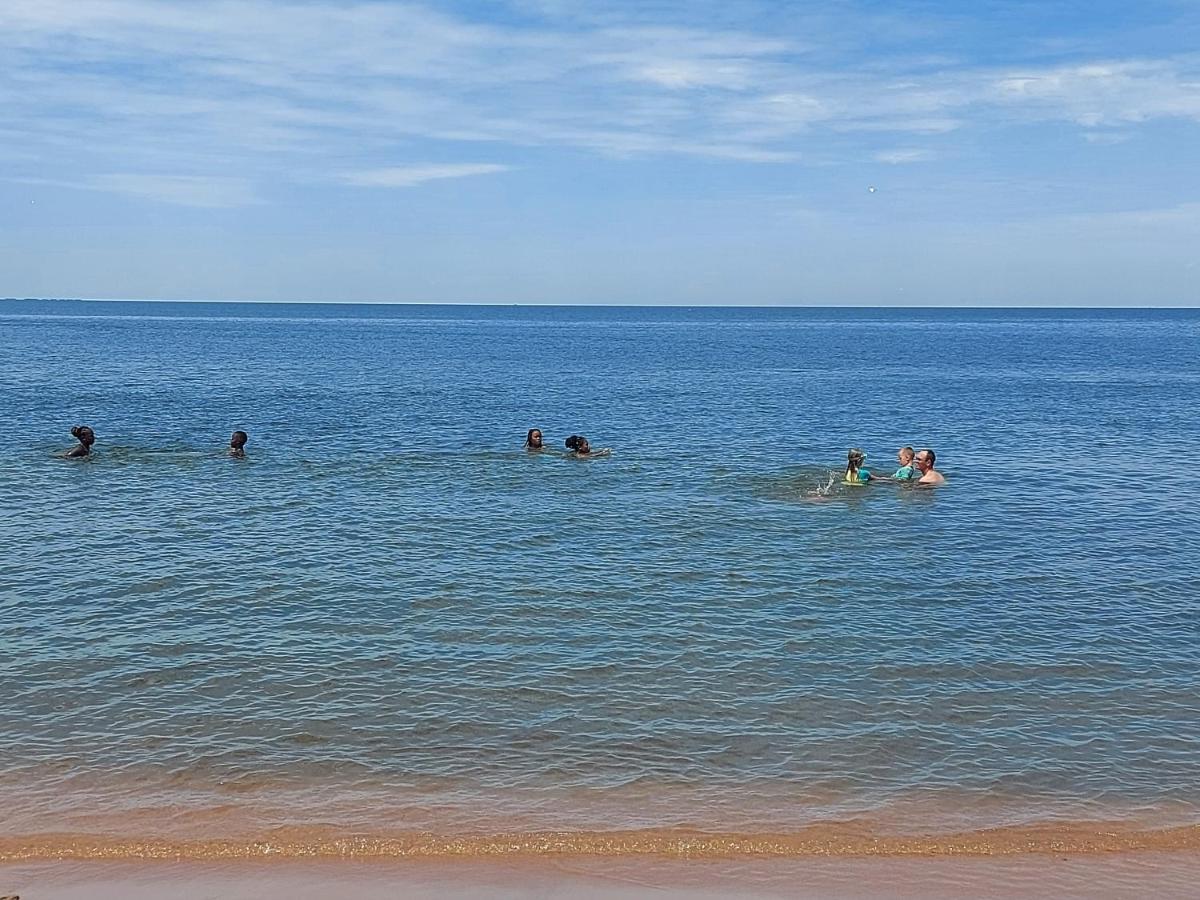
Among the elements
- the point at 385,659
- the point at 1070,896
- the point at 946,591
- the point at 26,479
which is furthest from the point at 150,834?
the point at 26,479

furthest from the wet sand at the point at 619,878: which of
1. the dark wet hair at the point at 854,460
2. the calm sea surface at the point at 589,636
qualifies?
the dark wet hair at the point at 854,460

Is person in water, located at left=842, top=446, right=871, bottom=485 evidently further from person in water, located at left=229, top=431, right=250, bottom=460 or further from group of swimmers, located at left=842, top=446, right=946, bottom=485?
person in water, located at left=229, top=431, right=250, bottom=460

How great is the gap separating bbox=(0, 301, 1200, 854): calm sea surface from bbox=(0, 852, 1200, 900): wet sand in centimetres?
88

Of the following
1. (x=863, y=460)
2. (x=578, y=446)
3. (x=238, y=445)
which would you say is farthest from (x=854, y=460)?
(x=238, y=445)

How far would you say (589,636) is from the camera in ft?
59.4

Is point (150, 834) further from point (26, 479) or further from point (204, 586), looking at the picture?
point (26, 479)

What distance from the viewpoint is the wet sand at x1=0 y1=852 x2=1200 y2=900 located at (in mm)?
10422

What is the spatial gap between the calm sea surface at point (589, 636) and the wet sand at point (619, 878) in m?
0.88

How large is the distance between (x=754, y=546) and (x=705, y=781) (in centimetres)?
1171

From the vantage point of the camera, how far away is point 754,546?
24406 millimetres

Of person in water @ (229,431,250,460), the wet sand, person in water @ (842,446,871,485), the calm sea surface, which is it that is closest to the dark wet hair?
person in water @ (842,446,871,485)

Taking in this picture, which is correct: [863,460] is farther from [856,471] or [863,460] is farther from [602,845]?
[602,845]

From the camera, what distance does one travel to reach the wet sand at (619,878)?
34.2ft

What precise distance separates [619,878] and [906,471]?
2340 centimetres
